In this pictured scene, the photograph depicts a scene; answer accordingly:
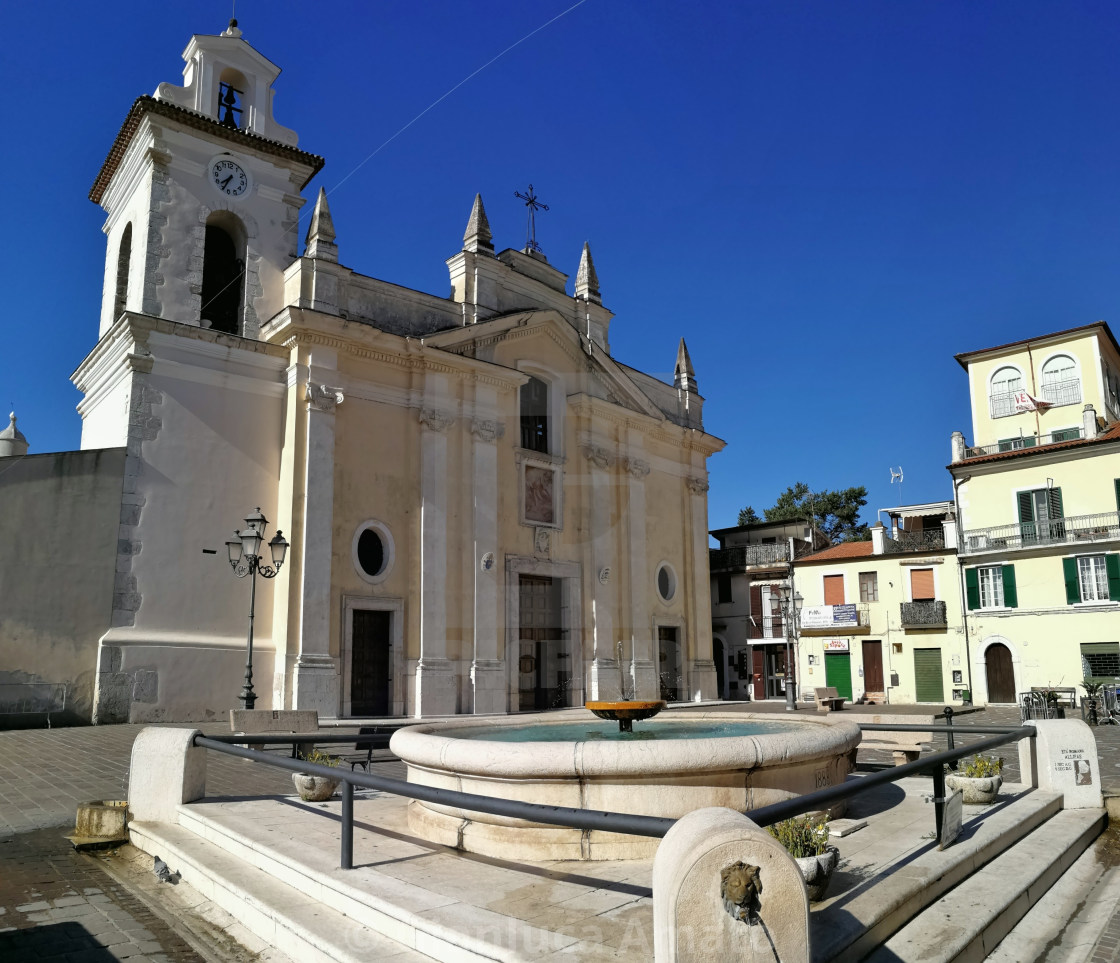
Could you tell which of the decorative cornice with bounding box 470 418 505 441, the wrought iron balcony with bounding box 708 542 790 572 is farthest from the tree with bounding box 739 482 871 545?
the decorative cornice with bounding box 470 418 505 441

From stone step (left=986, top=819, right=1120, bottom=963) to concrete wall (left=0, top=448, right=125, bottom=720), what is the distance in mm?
16509

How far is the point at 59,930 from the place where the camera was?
5180 millimetres

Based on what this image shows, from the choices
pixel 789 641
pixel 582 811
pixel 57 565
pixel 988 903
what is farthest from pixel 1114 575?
pixel 582 811

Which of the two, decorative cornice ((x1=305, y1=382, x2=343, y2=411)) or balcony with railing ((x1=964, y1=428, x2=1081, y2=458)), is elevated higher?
balcony with railing ((x1=964, y1=428, x2=1081, y2=458))

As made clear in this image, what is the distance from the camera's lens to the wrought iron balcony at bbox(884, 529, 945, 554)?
32.5 meters

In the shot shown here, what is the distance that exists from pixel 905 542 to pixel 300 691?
24.4 metres

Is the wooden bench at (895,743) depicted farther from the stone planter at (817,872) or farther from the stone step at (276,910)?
the stone step at (276,910)

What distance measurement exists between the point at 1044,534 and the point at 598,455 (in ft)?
50.5

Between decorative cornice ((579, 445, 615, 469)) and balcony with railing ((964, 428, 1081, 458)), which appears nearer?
decorative cornice ((579, 445, 615, 469))

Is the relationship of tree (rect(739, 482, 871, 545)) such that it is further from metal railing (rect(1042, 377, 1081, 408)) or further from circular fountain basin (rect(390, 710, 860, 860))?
circular fountain basin (rect(390, 710, 860, 860))

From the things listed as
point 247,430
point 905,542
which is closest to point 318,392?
point 247,430

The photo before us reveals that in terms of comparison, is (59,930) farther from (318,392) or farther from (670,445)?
(670,445)

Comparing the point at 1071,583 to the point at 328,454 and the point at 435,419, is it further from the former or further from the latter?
the point at 328,454

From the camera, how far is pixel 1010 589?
29234mm
